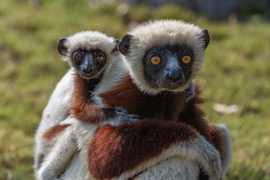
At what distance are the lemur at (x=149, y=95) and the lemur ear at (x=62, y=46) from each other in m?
1.09

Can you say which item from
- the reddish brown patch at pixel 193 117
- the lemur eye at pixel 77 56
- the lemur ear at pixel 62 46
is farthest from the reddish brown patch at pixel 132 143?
the lemur ear at pixel 62 46

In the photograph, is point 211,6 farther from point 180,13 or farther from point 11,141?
point 11,141

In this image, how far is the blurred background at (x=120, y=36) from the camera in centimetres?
564

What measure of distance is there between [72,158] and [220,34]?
5.93m

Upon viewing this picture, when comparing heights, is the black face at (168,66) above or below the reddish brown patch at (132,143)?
above

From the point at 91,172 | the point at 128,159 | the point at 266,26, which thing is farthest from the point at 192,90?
the point at 266,26

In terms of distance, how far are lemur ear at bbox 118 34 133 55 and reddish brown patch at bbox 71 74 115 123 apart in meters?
0.63

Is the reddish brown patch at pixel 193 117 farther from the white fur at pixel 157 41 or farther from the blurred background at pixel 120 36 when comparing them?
the blurred background at pixel 120 36

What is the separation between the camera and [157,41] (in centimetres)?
343

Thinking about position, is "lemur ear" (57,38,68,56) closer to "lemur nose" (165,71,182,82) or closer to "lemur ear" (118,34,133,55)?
"lemur ear" (118,34,133,55)

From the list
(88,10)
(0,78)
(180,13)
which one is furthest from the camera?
(88,10)

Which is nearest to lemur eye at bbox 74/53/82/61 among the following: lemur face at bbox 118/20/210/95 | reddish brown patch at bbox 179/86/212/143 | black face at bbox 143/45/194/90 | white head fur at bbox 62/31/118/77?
white head fur at bbox 62/31/118/77

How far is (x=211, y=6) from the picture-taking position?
9008mm

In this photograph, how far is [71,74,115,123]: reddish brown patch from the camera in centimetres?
349
